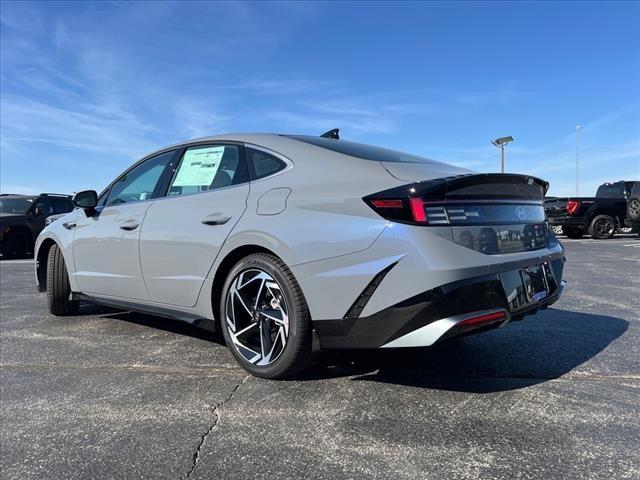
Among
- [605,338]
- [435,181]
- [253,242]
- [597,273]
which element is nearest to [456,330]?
[435,181]

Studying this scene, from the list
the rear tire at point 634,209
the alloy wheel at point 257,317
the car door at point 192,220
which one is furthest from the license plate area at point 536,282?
the rear tire at point 634,209

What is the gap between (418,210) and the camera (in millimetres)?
2566

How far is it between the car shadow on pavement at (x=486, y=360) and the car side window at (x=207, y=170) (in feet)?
4.39

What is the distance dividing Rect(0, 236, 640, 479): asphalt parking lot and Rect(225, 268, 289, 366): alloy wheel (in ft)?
0.67

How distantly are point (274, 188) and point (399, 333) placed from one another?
115cm

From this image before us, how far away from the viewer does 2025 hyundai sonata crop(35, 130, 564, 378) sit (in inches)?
100

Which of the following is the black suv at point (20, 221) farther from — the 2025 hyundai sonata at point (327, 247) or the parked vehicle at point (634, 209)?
the parked vehicle at point (634, 209)

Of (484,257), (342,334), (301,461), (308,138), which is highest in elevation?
(308,138)

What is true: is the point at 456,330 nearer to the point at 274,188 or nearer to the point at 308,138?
the point at 274,188

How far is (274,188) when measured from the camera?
3.12 meters

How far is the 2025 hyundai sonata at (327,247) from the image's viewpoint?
2.55m

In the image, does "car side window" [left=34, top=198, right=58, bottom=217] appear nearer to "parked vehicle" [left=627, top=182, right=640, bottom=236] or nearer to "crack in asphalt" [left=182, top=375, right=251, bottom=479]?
"crack in asphalt" [left=182, top=375, right=251, bottom=479]

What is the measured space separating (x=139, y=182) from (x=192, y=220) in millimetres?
1092

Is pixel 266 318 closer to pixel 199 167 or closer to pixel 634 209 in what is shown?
pixel 199 167
